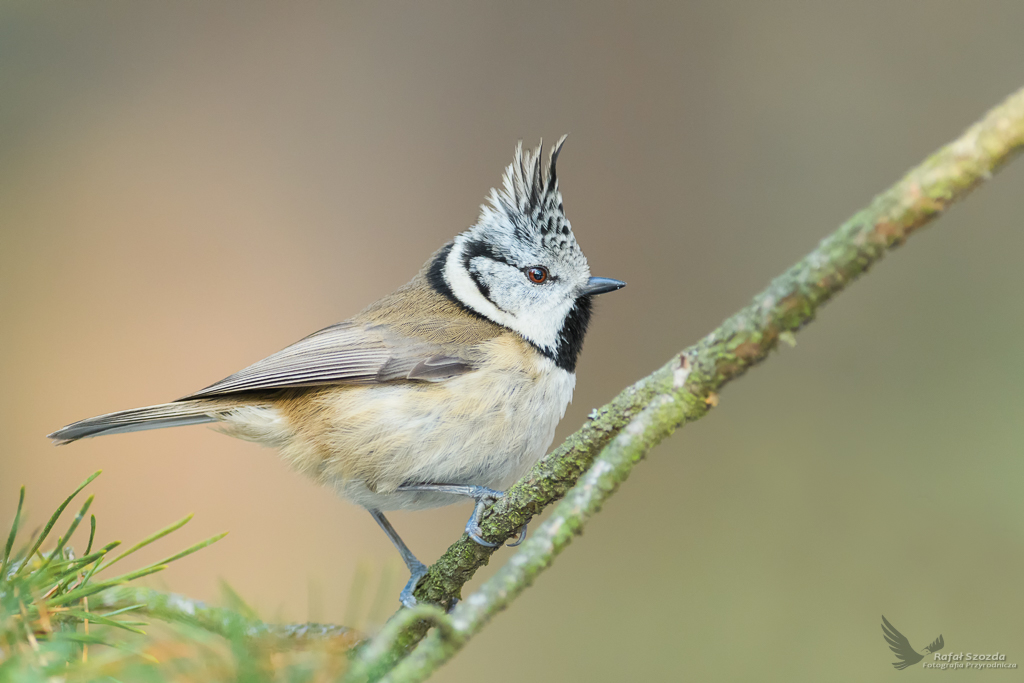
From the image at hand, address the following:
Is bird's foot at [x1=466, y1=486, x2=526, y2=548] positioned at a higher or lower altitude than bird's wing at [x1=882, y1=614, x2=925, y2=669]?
higher

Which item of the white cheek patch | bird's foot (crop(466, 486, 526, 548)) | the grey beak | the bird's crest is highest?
the bird's crest

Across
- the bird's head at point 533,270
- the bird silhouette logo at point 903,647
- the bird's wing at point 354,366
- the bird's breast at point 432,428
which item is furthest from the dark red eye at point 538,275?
the bird silhouette logo at point 903,647

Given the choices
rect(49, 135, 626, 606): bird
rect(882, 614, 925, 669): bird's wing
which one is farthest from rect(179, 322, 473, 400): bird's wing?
rect(882, 614, 925, 669): bird's wing

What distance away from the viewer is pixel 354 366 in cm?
223

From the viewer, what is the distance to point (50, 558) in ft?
3.67

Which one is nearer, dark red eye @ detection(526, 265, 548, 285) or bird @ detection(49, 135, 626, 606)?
bird @ detection(49, 135, 626, 606)

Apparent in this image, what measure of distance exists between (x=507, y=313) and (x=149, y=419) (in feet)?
3.59

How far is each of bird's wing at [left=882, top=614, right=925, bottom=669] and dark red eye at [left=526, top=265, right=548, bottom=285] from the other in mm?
1565

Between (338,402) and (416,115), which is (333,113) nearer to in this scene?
(416,115)

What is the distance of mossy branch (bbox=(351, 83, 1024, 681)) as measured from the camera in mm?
770

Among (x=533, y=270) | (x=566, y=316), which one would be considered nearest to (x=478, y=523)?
(x=566, y=316)

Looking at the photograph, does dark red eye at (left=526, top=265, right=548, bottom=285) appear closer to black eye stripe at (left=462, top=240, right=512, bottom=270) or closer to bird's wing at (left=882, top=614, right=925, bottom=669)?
black eye stripe at (left=462, top=240, right=512, bottom=270)

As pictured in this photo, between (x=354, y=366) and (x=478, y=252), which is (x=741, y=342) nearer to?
(x=354, y=366)

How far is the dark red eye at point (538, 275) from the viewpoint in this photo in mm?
2449
